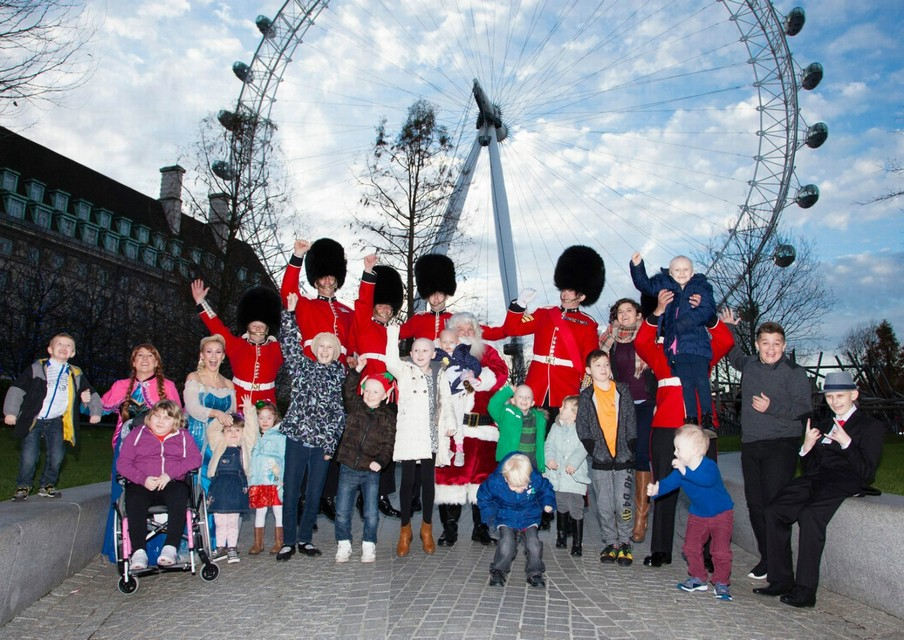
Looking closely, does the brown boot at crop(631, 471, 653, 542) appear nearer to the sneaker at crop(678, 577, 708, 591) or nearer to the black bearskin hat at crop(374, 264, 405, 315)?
the sneaker at crop(678, 577, 708, 591)

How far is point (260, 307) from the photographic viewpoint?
962 cm

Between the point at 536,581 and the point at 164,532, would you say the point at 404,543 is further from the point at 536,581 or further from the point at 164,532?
the point at 164,532

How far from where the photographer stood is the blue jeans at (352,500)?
6605mm

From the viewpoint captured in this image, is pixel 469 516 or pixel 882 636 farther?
pixel 469 516

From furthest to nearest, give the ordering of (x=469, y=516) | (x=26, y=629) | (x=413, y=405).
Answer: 1. (x=469, y=516)
2. (x=413, y=405)
3. (x=26, y=629)

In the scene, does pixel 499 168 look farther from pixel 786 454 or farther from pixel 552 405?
pixel 786 454

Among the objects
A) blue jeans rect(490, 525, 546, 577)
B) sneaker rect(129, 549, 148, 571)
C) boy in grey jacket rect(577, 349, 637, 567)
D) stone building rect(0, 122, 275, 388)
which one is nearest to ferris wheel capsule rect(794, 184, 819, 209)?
stone building rect(0, 122, 275, 388)

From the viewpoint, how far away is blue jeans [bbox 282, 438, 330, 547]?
680 cm

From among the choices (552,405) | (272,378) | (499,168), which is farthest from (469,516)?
(499,168)

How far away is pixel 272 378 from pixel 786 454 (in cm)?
492

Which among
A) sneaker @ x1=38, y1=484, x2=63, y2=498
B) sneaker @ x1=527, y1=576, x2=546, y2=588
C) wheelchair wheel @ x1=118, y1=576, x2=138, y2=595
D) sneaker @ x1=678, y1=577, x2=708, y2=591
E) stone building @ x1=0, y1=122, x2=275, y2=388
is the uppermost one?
stone building @ x1=0, y1=122, x2=275, y2=388

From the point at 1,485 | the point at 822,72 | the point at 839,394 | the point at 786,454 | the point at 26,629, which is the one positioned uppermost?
the point at 822,72

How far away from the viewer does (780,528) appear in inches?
230

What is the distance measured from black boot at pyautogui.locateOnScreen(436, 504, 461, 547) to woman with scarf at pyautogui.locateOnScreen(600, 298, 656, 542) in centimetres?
172
